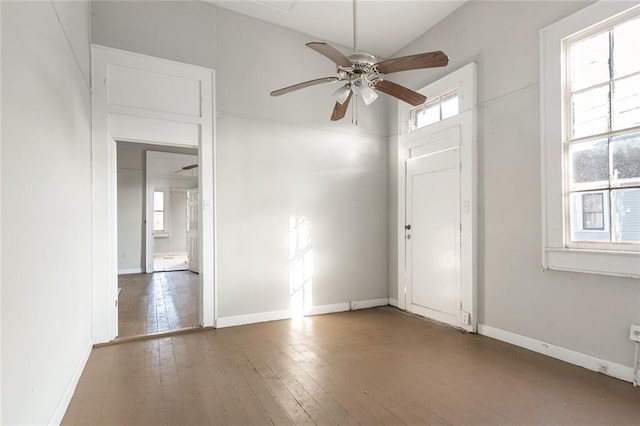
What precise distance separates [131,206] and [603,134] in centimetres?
829

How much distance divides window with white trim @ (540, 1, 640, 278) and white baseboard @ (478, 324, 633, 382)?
701 mm

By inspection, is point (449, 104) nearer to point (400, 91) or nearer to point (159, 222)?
point (400, 91)

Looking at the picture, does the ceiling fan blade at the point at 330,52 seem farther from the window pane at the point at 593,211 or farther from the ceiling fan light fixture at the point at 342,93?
the window pane at the point at 593,211

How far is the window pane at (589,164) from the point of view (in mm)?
2697

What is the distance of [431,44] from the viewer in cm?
429

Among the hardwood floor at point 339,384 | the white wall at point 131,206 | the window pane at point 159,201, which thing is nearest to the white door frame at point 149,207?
the white wall at point 131,206

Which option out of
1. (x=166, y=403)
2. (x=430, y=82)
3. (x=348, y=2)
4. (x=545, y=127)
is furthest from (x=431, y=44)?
(x=166, y=403)

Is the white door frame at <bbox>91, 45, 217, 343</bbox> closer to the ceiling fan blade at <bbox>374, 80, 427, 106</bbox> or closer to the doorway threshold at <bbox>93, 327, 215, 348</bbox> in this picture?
the doorway threshold at <bbox>93, 327, 215, 348</bbox>

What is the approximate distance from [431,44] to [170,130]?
3.34m

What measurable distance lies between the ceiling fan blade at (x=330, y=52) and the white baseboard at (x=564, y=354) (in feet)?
9.63

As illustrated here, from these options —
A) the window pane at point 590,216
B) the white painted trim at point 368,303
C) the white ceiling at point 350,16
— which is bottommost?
the white painted trim at point 368,303

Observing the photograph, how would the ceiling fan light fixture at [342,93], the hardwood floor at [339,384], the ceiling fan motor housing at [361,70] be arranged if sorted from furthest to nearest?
the ceiling fan light fixture at [342,93] → the ceiling fan motor housing at [361,70] → the hardwood floor at [339,384]

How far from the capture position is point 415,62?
2.32 meters

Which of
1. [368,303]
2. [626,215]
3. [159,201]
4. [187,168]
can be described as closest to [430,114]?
[626,215]
